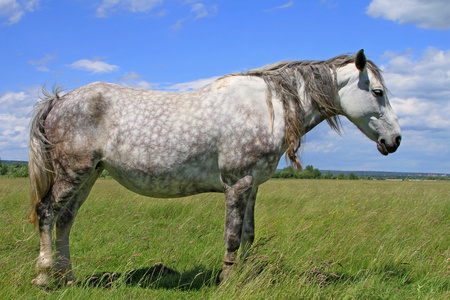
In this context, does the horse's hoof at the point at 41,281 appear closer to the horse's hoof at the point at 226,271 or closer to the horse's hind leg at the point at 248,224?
the horse's hoof at the point at 226,271

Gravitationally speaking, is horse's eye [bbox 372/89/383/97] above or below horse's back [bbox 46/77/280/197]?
above

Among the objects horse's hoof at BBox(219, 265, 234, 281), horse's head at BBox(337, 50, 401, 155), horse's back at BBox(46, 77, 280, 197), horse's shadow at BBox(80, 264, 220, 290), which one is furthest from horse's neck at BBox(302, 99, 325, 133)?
horse's shadow at BBox(80, 264, 220, 290)

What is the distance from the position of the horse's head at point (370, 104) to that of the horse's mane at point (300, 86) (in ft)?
0.36

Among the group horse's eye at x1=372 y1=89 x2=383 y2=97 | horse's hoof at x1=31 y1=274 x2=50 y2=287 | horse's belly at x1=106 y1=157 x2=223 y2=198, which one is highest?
horse's eye at x1=372 y1=89 x2=383 y2=97

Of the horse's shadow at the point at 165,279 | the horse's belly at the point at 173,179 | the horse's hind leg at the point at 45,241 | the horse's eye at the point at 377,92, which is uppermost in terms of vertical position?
the horse's eye at the point at 377,92

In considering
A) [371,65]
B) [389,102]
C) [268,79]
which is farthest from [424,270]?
[268,79]

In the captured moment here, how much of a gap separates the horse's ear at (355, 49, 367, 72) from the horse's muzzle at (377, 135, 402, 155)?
0.93 metres

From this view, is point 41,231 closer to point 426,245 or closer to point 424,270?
point 424,270

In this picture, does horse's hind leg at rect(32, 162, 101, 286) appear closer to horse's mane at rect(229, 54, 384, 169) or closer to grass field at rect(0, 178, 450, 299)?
grass field at rect(0, 178, 450, 299)

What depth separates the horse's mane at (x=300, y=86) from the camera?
4.03 m

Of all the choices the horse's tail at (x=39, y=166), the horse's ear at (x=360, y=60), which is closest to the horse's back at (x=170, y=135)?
the horse's tail at (x=39, y=166)

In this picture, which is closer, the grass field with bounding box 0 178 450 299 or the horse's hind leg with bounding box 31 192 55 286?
the grass field with bounding box 0 178 450 299

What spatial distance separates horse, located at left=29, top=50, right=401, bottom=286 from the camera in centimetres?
382

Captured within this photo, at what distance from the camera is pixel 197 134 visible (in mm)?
3836
